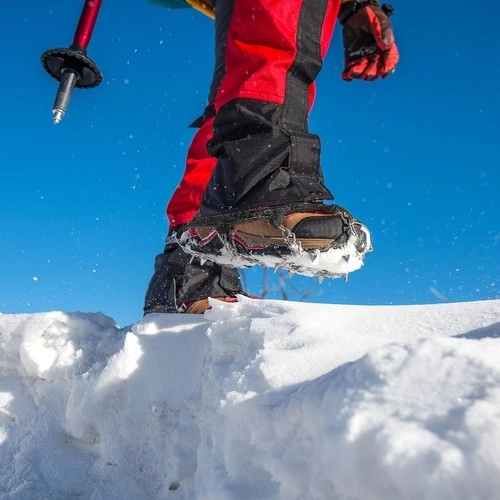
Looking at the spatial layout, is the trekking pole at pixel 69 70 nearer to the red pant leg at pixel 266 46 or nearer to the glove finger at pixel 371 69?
the red pant leg at pixel 266 46

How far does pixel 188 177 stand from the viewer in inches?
92.4

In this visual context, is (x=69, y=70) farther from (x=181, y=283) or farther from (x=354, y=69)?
(x=354, y=69)

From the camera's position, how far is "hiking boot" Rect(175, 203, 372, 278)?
1.50 m

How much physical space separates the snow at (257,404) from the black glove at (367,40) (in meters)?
1.74

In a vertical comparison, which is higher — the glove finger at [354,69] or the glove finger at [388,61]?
the glove finger at [388,61]

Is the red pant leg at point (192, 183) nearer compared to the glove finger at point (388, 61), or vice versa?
the red pant leg at point (192, 183)

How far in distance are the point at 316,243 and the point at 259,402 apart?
2.60 ft

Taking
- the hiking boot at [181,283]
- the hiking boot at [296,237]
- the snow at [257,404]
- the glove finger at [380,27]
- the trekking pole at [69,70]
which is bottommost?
the snow at [257,404]

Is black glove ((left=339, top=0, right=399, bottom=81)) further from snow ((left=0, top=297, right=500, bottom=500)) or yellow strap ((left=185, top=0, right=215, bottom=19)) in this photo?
snow ((left=0, top=297, right=500, bottom=500))

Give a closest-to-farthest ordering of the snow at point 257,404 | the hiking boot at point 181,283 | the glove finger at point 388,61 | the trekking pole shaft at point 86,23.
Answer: the snow at point 257,404
the hiking boot at point 181,283
the trekking pole shaft at point 86,23
the glove finger at point 388,61

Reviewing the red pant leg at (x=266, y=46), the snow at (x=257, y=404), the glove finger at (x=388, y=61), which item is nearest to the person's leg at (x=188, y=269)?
the snow at (x=257, y=404)

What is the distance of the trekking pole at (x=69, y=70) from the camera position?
2031mm

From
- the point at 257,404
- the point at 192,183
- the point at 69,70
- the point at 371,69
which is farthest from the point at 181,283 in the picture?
the point at 371,69

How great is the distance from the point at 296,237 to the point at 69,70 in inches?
51.1
